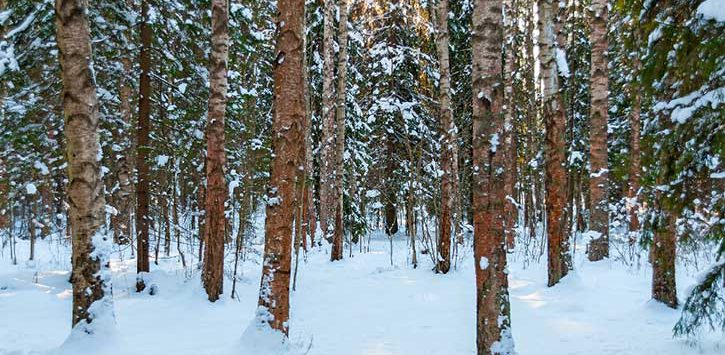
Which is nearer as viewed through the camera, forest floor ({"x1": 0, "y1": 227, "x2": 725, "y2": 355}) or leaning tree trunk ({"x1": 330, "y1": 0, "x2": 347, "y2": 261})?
forest floor ({"x1": 0, "y1": 227, "x2": 725, "y2": 355})

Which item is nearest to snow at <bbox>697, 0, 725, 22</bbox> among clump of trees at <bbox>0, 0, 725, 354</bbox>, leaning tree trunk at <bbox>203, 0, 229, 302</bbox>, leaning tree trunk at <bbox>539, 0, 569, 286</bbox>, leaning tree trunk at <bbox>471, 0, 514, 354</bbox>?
clump of trees at <bbox>0, 0, 725, 354</bbox>

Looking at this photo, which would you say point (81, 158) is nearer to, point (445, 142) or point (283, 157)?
point (283, 157)

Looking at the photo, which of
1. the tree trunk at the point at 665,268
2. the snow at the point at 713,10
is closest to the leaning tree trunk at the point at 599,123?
the tree trunk at the point at 665,268

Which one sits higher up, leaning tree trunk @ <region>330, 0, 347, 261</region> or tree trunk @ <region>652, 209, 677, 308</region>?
leaning tree trunk @ <region>330, 0, 347, 261</region>

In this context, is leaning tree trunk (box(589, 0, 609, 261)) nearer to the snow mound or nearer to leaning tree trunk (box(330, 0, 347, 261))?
leaning tree trunk (box(330, 0, 347, 261))

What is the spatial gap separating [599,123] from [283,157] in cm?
671

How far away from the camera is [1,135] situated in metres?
8.39

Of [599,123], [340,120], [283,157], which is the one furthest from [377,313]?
[340,120]

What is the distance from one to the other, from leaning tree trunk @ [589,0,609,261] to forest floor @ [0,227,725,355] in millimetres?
1047

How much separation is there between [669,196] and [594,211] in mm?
5763

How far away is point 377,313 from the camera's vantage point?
719cm

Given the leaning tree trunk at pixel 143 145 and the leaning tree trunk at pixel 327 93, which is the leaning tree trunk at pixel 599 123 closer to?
the leaning tree trunk at pixel 327 93

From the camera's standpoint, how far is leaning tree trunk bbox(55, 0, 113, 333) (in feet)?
16.3

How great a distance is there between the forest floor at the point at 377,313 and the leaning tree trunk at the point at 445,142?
24.3 inches
